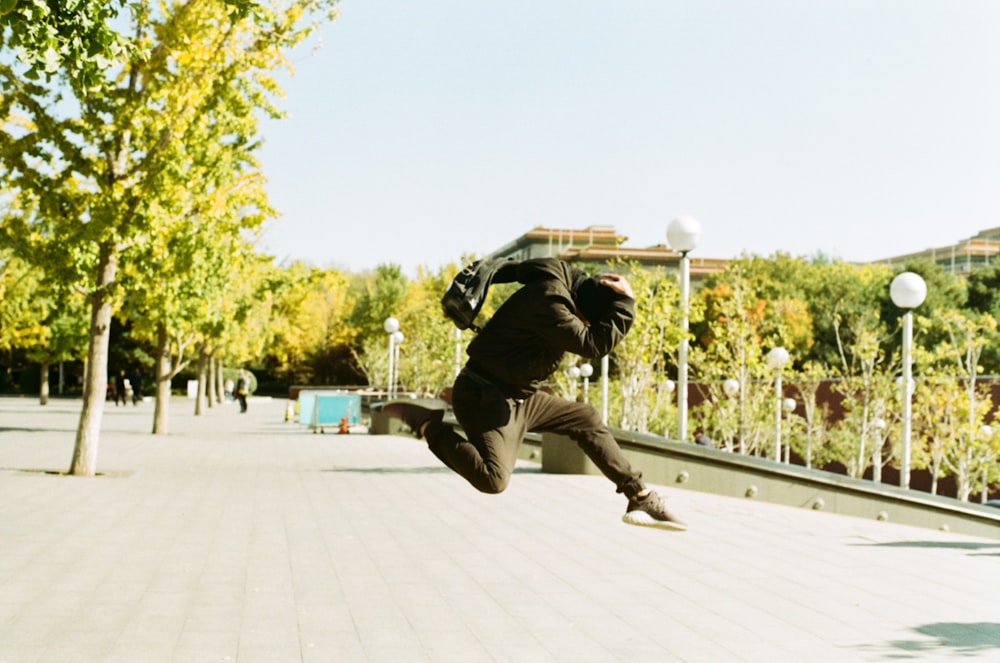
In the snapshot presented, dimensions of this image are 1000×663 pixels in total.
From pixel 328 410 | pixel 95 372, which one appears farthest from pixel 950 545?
pixel 328 410

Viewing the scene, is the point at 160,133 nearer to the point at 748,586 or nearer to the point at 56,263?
the point at 56,263

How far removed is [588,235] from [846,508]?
383ft

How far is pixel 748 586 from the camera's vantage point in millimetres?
7945

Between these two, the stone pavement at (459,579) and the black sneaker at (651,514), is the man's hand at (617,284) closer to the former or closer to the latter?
the black sneaker at (651,514)

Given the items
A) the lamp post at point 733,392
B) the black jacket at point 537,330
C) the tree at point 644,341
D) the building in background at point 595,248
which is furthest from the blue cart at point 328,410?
the building in background at point 595,248

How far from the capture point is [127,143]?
49.4 ft

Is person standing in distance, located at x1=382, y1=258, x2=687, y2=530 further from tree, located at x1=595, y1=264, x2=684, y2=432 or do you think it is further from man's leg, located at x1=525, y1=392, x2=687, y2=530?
tree, located at x1=595, y1=264, x2=684, y2=432

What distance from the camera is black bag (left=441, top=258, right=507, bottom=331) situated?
533cm

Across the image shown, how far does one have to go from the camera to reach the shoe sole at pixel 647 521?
19.2ft

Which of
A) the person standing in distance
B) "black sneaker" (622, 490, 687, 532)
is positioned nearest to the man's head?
the person standing in distance

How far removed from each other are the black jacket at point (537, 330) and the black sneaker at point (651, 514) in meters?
0.88

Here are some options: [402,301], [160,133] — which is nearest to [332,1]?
[160,133]

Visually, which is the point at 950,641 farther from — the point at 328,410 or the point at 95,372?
the point at 328,410

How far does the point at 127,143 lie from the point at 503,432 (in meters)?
11.1
